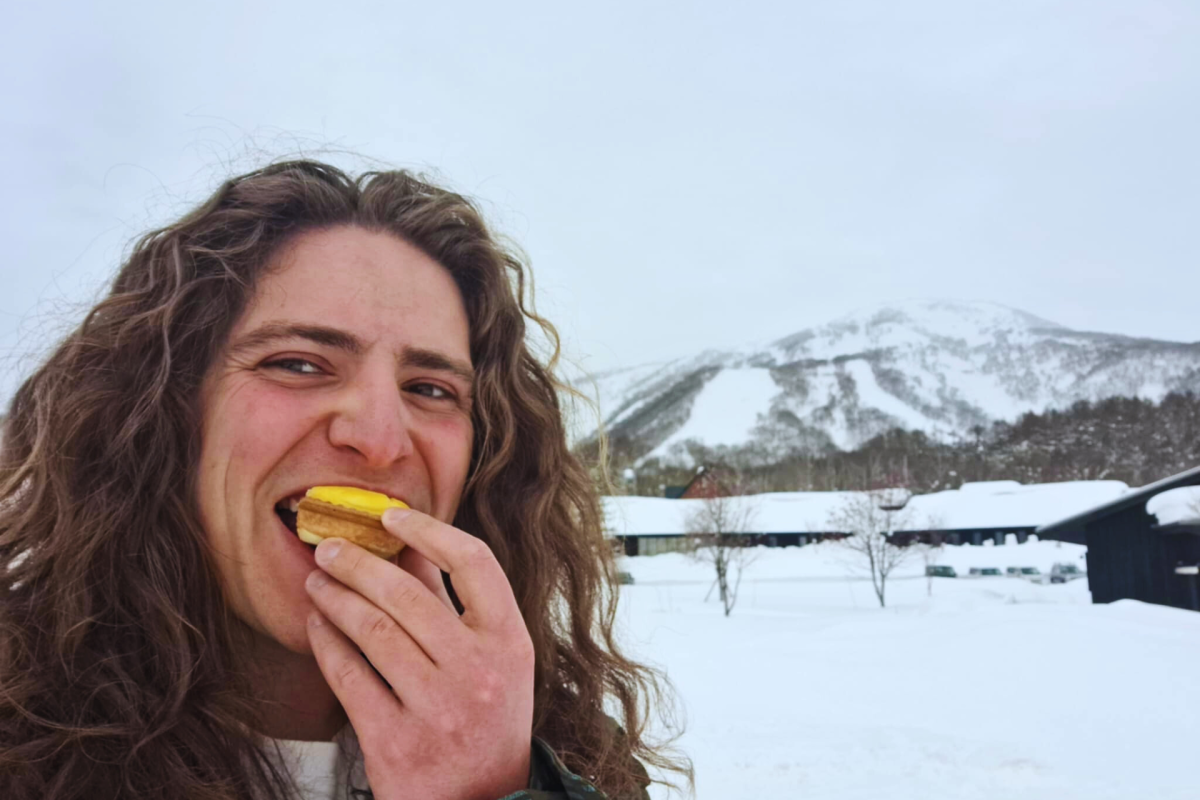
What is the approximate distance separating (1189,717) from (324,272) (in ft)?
43.3

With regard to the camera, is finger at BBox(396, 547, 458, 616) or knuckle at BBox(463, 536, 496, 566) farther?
finger at BBox(396, 547, 458, 616)

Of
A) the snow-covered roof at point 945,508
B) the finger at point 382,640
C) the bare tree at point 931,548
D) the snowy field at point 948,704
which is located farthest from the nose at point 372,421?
the snow-covered roof at point 945,508

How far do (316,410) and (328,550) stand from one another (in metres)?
0.38

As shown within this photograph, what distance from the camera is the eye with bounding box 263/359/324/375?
1859 mm

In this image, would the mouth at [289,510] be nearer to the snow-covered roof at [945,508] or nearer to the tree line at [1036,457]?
the snow-covered roof at [945,508]

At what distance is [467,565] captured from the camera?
1.51 m

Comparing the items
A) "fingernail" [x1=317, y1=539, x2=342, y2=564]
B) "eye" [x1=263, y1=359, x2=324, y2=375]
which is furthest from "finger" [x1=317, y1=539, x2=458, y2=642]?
"eye" [x1=263, y1=359, x2=324, y2=375]

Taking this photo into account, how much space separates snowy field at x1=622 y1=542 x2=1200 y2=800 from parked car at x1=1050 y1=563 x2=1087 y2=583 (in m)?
23.5

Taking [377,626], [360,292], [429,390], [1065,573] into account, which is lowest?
Result: [1065,573]

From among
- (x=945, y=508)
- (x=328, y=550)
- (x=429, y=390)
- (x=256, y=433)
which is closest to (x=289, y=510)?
(x=256, y=433)

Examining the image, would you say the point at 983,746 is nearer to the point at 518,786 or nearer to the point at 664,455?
the point at 518,786

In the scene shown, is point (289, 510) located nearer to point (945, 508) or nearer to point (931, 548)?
point (931, 548)

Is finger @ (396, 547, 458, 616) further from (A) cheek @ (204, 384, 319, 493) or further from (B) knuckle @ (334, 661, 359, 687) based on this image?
(A) cheek @ (204, 384, 319, 493)

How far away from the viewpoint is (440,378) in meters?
2.05
